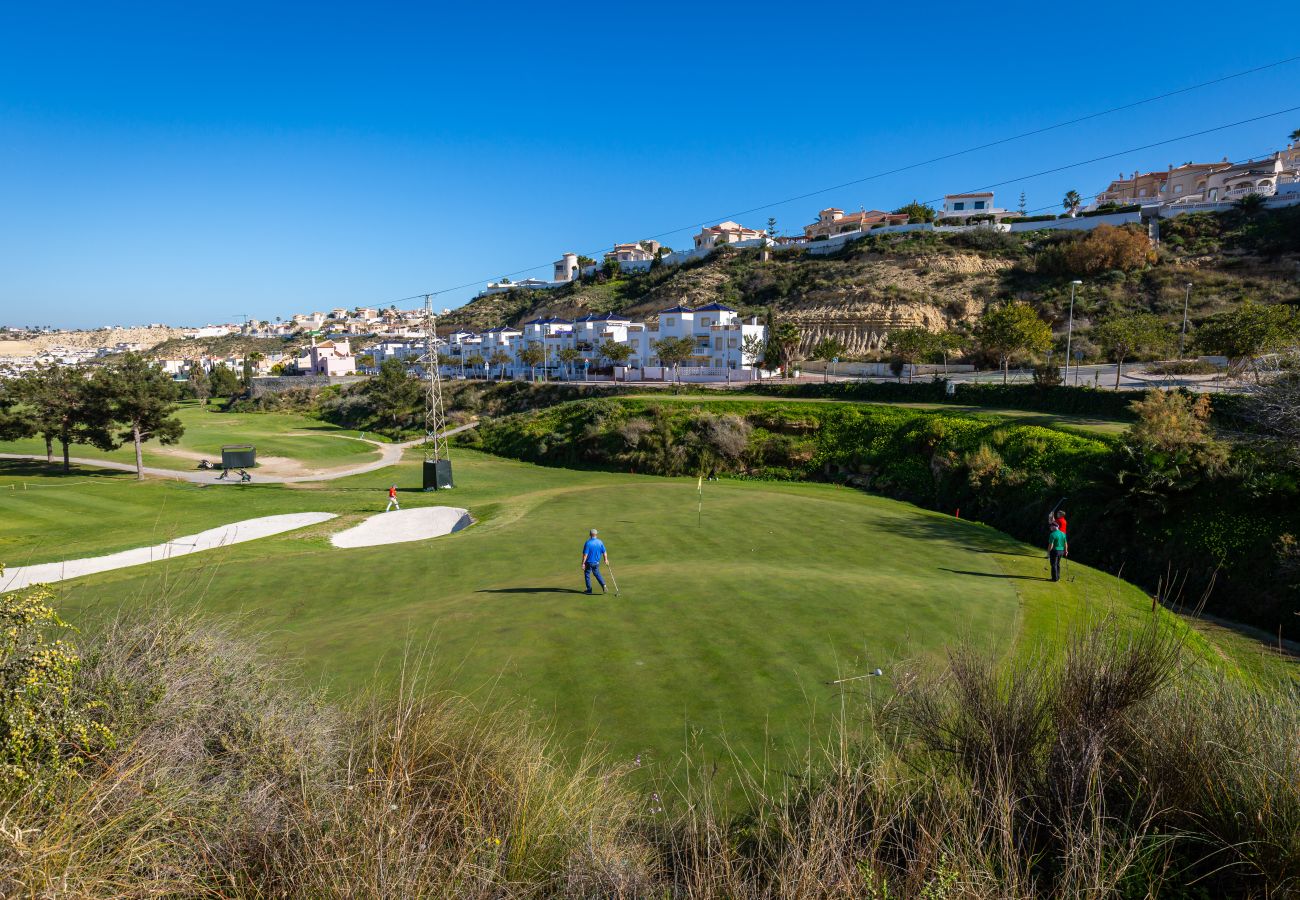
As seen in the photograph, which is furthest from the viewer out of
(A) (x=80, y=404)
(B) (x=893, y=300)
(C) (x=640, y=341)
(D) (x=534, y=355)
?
(C) (x=640, y=341)

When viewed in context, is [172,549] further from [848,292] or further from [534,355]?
[848,292]

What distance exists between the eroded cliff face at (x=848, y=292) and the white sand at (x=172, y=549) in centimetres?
6975

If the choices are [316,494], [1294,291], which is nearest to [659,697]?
[316,494]

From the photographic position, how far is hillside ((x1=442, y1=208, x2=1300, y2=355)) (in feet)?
231

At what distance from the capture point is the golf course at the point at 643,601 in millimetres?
9836

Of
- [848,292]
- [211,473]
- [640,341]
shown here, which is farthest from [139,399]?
[848,292]

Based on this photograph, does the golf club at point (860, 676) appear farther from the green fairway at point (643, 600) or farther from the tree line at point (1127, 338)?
the tree line at point (1127, 338)

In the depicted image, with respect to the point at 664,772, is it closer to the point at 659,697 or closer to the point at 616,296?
the point at 659,697

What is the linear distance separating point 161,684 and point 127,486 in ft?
137

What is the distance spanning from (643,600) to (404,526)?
55.5ft

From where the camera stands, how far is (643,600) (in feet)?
48.7

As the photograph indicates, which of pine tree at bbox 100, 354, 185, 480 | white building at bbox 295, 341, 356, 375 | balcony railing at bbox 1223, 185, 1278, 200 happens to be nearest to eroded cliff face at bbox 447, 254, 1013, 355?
balcony railing at bbox 1223, 185, 1278, 200

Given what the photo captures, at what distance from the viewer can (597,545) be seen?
1527 centimetres

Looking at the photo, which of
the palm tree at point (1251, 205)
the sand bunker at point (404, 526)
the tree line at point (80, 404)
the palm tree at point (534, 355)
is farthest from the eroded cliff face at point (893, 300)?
the tree line at point (80, 404)
